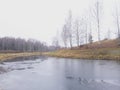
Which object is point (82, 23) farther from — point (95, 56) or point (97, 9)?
point (95, 56)

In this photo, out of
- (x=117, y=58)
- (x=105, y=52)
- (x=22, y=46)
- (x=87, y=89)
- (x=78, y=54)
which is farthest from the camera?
(x=22, y=46)

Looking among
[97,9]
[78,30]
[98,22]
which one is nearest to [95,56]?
[98,22]

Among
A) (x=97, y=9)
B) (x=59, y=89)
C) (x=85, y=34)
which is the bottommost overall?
(x=59, y=89)

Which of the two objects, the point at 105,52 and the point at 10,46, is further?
the point at 10,46

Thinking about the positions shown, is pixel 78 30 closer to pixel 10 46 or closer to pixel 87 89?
pixel 87 89

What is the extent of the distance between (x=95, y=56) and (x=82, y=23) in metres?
29.8

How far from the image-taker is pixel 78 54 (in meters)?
50.0

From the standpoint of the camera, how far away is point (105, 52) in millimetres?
42500

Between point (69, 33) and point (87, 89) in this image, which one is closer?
point (87, 89)

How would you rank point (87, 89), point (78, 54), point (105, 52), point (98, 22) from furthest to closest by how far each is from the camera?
1. point (98, 22)
2. point (78, 54)
3. point (105, 52)
4. point (87, 89)

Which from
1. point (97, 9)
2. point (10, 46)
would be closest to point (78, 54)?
point (97, 9)

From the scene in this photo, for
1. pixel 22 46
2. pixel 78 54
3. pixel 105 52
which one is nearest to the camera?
pixel 105 52

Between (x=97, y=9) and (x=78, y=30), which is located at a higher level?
(x=97, y=9)

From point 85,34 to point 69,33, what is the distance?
5.92 m
